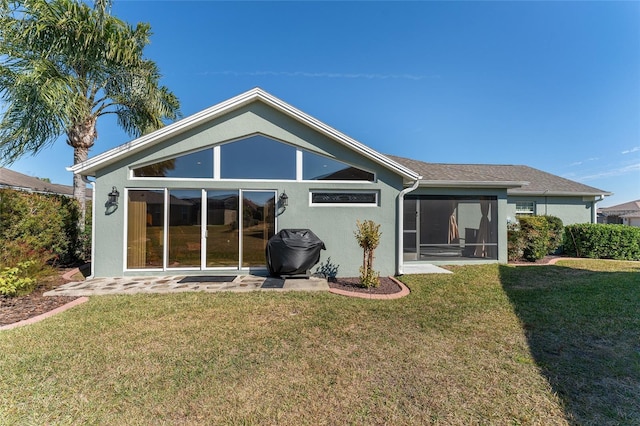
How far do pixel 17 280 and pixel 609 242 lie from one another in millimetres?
19937

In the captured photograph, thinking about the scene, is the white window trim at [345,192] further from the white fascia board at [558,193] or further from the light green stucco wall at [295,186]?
the white fascia board at [558,193]

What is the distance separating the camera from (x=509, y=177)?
536 inches

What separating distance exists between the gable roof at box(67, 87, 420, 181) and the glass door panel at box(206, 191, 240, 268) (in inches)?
78.5

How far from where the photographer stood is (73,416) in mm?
2354

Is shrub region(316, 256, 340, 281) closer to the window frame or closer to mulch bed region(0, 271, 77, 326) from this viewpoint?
mulch bed region(0, 271, 77, 326)

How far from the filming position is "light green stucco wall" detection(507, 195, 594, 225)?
41.5ft

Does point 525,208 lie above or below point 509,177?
below

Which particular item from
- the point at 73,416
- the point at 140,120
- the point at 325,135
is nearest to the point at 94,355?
the point at 73,416

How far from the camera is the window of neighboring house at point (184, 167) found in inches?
287

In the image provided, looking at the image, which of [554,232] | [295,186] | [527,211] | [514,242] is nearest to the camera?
[295,186]

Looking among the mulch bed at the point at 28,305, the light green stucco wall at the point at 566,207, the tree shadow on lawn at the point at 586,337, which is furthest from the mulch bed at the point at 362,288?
the light green stucco wall at the point at 566,207

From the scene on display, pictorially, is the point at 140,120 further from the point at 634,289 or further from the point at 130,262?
the point at 634,289

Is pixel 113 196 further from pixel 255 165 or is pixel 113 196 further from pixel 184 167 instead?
pixel 255 165

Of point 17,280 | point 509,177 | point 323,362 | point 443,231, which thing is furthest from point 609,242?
point 17,280
